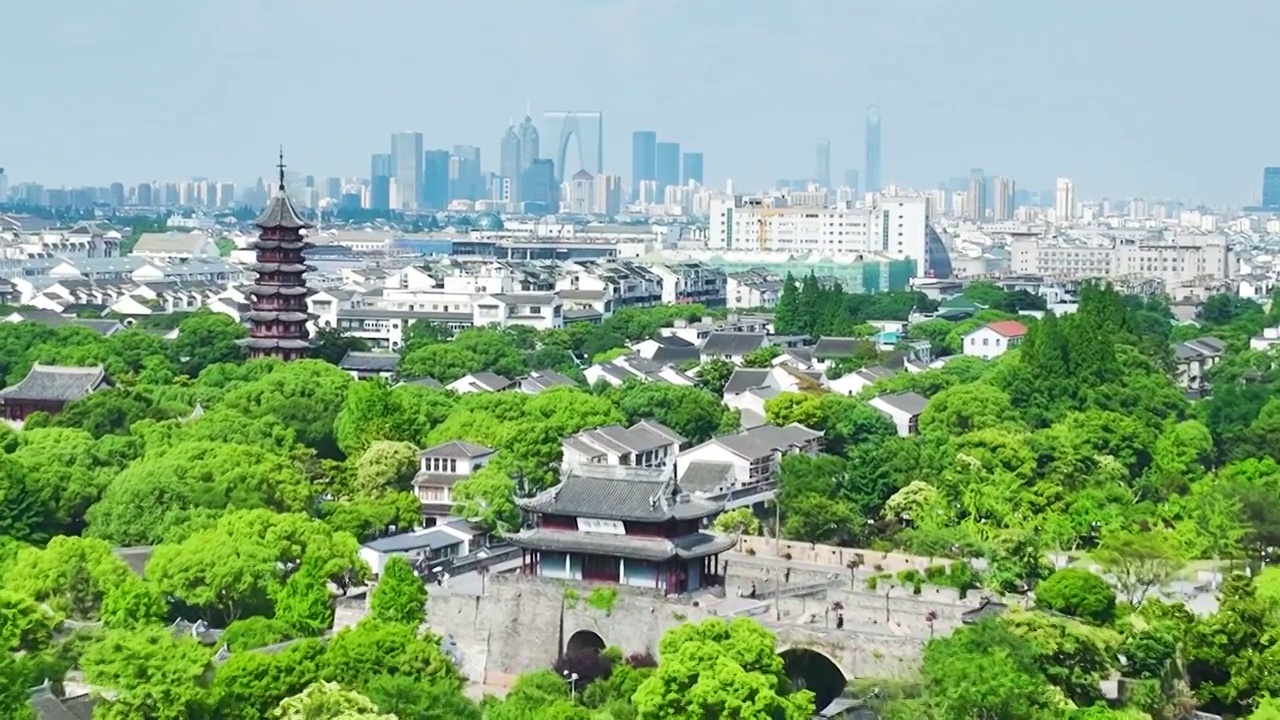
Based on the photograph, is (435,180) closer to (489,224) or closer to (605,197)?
(605,197)

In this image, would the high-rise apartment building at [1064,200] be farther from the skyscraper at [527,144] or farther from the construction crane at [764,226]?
the construction crane at [764,226]

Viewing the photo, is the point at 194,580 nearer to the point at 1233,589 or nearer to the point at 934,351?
the point at 1233,589

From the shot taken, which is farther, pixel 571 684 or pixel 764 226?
pixel 764 226

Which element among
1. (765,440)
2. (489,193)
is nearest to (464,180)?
(489,193)

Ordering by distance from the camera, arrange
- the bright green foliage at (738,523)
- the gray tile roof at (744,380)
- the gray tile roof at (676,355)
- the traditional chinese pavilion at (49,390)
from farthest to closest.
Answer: the gray tile roof at (676,355) < the gray tile roof at (744,380) < the traditional chinese pavilion at (49,390) < the bright green foliage at (738,523)

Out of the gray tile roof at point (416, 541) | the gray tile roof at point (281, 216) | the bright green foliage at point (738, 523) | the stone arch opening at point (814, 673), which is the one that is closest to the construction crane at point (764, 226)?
the gray tile roof at point (281, 216)
